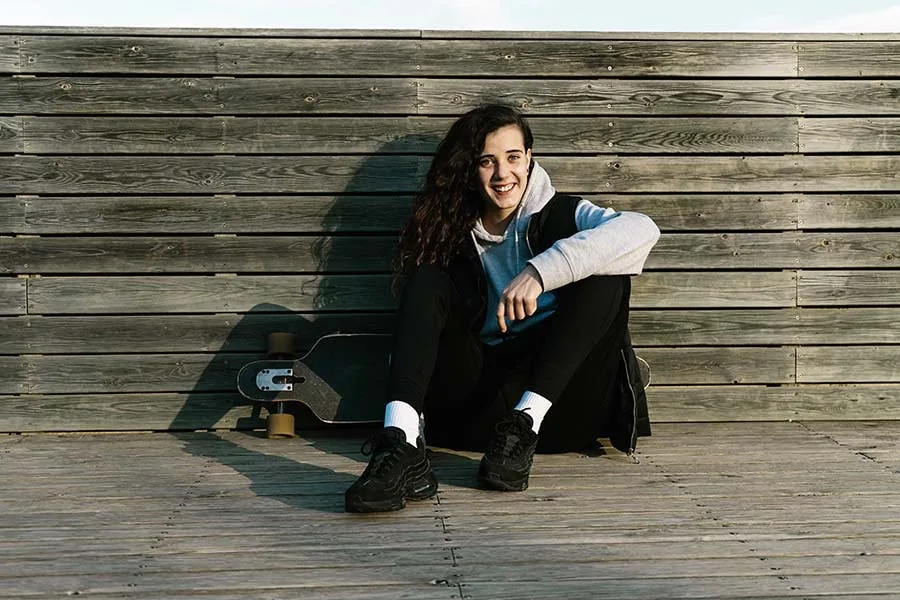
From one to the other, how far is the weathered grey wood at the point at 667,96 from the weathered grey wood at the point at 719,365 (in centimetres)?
89

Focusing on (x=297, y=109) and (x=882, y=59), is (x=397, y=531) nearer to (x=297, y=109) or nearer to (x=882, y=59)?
(x=297, y=109)

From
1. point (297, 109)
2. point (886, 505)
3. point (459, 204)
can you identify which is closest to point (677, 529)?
point (886, 505)

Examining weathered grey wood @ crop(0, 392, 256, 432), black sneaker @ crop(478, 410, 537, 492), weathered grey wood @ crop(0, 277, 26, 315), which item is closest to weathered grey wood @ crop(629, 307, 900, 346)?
black sneaker @ crop(478, 410, 537, 492)

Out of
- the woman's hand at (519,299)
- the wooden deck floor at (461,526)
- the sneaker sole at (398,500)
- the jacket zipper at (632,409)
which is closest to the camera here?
the wooden deck floor at (461,526)

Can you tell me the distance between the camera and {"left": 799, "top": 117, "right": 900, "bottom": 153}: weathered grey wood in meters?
4.14

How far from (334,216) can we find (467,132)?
0.70 m

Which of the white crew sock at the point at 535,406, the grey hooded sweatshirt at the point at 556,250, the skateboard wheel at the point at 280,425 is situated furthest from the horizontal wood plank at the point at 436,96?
the white crew sock at the point at 535,406

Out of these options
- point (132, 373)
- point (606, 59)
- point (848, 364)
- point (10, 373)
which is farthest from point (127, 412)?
point (848, 364)

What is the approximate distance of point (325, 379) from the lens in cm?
398

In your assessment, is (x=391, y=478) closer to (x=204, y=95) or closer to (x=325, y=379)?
(x=325, y=379)

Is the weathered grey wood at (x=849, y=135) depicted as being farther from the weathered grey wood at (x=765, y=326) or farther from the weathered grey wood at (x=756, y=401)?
the weathered grey wood at (x=756, y=401)

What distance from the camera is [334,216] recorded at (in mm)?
4066

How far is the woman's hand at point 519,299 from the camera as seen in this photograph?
3.07 m

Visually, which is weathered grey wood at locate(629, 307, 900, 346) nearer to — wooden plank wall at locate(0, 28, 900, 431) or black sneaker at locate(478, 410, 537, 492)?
wooden plank wall at locate(0, 28, 900, 431)
